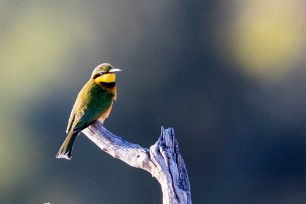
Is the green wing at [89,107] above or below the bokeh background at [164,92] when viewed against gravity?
above

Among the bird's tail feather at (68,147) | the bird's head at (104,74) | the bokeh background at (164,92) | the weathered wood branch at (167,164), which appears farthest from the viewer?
the bokeh background at (164,92)

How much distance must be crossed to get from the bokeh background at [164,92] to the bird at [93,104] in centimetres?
695

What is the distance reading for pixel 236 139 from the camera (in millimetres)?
13945

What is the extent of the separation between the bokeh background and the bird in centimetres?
695

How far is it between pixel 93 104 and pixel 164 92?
915 centimetres

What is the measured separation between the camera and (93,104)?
5.06m

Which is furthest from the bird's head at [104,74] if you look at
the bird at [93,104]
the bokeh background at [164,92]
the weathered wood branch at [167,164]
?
the bokeh background at [164,92]

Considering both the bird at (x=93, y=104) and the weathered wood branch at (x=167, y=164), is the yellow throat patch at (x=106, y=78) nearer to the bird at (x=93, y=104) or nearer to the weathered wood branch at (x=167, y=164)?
the bird at (x=93, y=104)

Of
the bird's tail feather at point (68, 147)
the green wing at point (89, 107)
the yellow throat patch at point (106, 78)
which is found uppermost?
the yellow throat patch at point (106, 78)

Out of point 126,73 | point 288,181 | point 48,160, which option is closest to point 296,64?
point 288,181

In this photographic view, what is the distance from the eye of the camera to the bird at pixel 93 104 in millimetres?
4848

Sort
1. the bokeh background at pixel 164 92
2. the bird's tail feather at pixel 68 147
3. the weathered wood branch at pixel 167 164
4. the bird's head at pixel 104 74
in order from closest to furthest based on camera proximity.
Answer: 1. the weathered wood branch at pixel 167 164
2. the bird's tail feather at pixel 68 147
3. the bird's head at pixel 104 74
4. the bokeh background at pixel 164 92

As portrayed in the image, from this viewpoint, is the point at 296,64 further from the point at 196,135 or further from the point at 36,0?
the point at 36,0

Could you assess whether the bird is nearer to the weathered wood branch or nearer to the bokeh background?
the weathered wood branch
